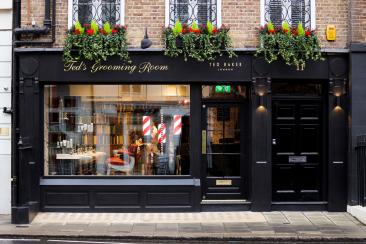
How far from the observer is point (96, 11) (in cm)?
1395

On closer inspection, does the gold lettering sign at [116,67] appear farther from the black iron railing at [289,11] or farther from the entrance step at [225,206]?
the entrance step at [225,206]

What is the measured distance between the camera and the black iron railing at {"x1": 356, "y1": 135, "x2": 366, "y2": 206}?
13297mm

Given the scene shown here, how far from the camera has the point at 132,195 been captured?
1373cm

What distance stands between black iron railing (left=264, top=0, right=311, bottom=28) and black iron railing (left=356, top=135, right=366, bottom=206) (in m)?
2.86

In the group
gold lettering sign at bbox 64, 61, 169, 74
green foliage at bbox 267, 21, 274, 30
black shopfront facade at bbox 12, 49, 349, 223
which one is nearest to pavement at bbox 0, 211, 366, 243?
black shopfront facade at bbox 12, 49, 349, 223

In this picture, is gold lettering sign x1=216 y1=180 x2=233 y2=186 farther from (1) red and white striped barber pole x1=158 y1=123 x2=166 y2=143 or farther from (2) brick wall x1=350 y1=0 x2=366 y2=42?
(2) brick wall x1=350 y1=0 x2=366 y2=42

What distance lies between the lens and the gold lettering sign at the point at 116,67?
13625 mm

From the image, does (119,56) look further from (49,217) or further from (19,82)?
(49,217)

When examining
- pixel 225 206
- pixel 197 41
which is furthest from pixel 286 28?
pixel 225 206

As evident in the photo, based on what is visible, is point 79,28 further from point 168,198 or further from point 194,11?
point 168,198

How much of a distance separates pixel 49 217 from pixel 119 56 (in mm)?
3762

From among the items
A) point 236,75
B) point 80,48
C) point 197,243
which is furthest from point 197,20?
point 197,243

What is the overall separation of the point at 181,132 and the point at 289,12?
362 cm

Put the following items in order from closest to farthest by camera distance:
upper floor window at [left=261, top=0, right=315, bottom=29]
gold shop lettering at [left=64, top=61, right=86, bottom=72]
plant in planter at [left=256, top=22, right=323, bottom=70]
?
plant in planter at [left=256, top=22, right=323, bottom=70] → gold shop lettering at [left=64, top=61, right=86, bottom=72] → upper floor window at [left=261, top=0, right=315, bottom=29]
